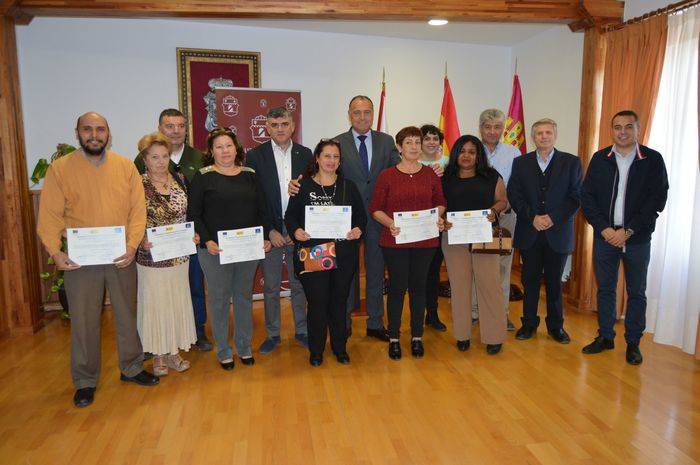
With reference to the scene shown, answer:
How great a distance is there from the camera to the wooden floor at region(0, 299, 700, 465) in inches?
94.0

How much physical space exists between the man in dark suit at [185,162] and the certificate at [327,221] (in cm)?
95

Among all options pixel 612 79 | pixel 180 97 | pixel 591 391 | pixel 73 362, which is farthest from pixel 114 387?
Answer: pixel 612 79

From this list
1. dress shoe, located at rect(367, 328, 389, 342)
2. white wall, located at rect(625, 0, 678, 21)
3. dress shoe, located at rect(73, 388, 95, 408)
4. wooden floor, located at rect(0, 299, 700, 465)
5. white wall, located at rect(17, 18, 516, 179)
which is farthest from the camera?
white wall, located at rect(17, 18, 516, 179)

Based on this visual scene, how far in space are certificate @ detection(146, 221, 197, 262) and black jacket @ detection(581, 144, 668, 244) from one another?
2.69m

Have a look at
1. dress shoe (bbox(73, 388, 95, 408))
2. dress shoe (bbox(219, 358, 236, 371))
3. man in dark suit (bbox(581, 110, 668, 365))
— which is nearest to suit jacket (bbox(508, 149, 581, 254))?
man in dark suit (bbox(581, 110, 668, 365))

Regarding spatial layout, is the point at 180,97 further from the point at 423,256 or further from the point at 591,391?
the point at 591,391

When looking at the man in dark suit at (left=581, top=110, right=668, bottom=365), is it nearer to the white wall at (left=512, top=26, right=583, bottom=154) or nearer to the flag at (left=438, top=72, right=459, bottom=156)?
the white wall at (left=512, top=26, right=583, bottom=154)

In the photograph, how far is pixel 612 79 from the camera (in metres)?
4.29

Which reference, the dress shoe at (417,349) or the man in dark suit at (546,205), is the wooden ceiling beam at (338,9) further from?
the dress shoe at (417,349)

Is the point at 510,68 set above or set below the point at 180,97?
above

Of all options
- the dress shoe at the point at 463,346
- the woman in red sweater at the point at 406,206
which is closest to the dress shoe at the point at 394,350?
the woman in red sweater at the point at 406,206

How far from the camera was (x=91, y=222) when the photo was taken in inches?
110

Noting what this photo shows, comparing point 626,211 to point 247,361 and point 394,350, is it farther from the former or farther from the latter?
point 247,361

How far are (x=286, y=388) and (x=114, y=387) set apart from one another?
109 centimetres
